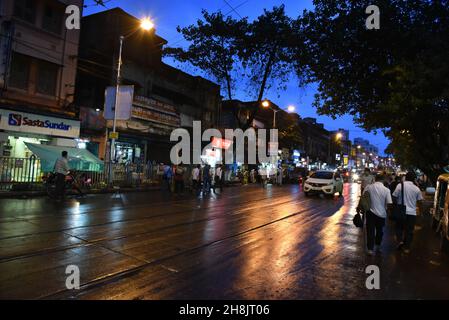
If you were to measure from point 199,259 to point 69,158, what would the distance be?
43.9 feet

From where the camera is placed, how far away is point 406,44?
1333 centimetres

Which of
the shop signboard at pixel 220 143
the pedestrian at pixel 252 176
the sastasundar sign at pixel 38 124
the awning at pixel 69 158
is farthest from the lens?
the pedestrian at pixel 252 176

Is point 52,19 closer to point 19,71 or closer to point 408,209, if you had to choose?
point 19,71

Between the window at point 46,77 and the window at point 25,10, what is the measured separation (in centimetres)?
226

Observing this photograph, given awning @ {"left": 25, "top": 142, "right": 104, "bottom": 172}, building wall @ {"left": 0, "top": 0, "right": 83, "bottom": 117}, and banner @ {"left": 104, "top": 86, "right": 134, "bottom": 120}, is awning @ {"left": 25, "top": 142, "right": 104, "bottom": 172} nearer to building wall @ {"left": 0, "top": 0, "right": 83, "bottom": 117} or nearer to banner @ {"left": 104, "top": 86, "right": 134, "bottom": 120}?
building wall @ {"left": 0, "top": 0, "right": 83, "bottom": 117}

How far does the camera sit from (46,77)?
19188 mm

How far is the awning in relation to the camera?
16141mm

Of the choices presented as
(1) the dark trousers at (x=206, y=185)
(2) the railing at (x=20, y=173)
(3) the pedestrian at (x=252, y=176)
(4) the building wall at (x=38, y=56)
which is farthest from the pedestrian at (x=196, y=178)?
(3) the pedestrian at (x=252, y=176)

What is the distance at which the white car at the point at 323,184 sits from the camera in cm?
2012

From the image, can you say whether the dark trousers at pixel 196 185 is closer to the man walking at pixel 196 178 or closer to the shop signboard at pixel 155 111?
the man walking at pixel 196 178

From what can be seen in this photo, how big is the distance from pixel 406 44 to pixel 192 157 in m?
19.4

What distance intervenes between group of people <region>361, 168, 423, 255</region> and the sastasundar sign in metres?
16.6

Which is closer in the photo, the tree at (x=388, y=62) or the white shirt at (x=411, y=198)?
the white shirt at (x=411, y=198)
